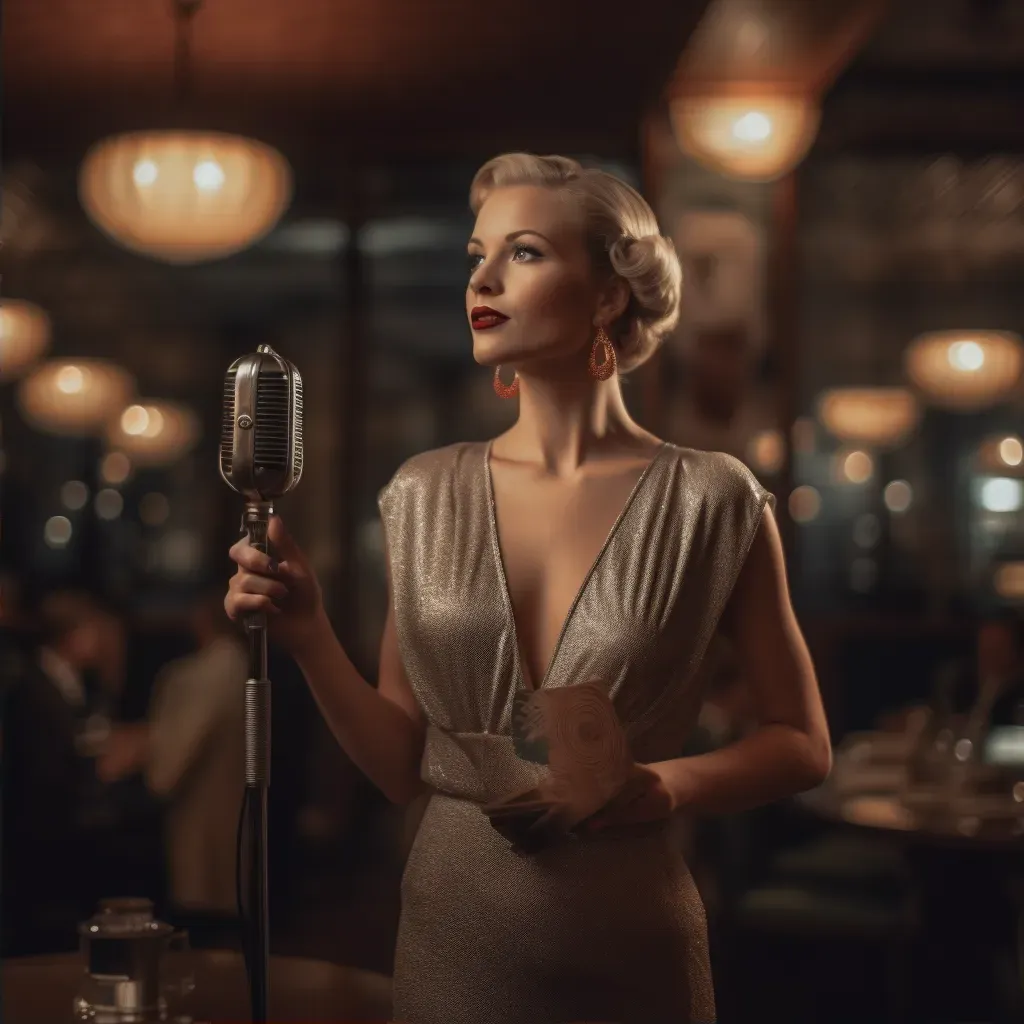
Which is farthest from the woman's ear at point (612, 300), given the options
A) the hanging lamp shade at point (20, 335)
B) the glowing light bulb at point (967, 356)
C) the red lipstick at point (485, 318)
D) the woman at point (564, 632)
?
the hanging lamp shade at point (20, 335)

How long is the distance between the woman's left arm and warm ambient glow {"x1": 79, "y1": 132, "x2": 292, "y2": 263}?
2.47ft

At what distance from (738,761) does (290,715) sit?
0.53 m

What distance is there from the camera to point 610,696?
1.47 meters

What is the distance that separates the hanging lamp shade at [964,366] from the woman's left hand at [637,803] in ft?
2.11

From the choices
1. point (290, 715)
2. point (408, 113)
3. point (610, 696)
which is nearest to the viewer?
point (610, 696)

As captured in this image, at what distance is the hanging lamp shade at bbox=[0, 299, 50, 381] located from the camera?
178 cm

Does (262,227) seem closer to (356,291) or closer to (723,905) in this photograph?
(356,291)

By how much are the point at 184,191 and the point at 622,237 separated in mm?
593

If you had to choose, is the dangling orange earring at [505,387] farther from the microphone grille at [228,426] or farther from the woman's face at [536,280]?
the microphone grille at [228,426]

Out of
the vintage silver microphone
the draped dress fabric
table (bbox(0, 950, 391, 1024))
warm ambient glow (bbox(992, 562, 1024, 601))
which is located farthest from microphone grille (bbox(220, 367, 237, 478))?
warm ambient glow (bbox(992, 562, 1024, 601))

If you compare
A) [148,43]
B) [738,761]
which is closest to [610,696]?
[738,761]

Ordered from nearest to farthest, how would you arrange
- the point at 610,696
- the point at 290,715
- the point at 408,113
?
the point at 610,696 → the point at 290,715 → the point at 408,113

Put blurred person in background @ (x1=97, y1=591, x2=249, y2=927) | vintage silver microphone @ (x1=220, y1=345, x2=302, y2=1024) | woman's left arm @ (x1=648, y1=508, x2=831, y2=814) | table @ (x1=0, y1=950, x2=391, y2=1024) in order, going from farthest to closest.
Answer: blurred person in background @ (x1=97, y1=591, x2=249, y2=927) < table @ (x1=0, y1=950, x2=391, y2=1024) < woman's left arm @ (x1=648, y1=508, x2=831, y2=814) < vintage silver microphone @ (x1=220, y1=345, x2=302, y2=1024)

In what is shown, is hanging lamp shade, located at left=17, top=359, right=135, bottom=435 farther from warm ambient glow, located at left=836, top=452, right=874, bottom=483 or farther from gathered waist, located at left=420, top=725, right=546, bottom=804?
warm ambient glow, located at left=836, top=452, right=874, bottom=483
